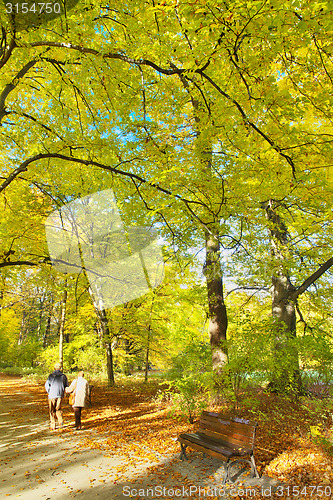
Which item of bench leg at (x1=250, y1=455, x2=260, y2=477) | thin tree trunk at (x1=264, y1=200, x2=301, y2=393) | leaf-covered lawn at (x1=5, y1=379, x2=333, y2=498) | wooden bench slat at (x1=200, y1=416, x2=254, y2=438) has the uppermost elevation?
thin tree trunk at (x1=264, y1=200, x2=301, y2=393)

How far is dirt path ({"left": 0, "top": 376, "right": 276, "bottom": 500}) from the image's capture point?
12.2 feet

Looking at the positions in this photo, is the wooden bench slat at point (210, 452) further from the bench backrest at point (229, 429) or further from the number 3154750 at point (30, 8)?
the number 3154750 at point (30, 8)

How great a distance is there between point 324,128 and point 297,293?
15.6 feet

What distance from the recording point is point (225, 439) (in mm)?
4492

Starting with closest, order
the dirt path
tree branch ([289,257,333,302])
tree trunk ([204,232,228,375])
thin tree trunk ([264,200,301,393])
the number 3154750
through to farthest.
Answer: the number 3154750, the dirt path, thin tree trunk ([264,200,301,393]), tree trunk ([204,232,228,375]), tree branch ([289,257,333,302])

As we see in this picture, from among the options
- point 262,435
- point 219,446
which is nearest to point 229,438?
point 219,446

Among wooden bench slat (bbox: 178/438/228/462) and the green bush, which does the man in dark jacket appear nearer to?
the green bush

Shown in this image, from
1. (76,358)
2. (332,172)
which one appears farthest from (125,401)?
(332,172)

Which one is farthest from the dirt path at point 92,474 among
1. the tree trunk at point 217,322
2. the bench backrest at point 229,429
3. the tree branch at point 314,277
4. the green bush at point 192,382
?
the tree branch at point 314,277

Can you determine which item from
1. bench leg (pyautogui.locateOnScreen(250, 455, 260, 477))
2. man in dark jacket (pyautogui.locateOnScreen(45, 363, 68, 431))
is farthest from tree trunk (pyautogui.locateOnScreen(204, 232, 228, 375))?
man in dark jacket (pyautogui.locateOnScreen(45, 363, 68, 431))

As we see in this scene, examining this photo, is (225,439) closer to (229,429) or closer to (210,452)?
(229,429)

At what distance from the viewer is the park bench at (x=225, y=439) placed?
3920 millimetres

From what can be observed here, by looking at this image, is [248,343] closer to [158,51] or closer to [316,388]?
[316,388]

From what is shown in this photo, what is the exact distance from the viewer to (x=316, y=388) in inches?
282
